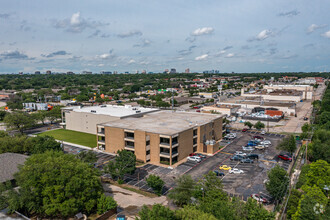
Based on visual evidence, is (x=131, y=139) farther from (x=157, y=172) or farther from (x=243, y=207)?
(x=243, y=207)

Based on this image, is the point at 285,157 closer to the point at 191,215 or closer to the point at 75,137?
the point at 191,215

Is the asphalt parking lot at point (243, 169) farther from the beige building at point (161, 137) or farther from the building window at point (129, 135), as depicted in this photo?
the building window at point (129, 135)

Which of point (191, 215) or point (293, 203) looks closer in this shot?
point (191, 215)

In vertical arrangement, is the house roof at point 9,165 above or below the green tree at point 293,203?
above

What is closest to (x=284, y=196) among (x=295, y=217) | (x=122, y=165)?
(x=295, y=217)

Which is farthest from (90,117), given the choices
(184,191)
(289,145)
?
(289,145)

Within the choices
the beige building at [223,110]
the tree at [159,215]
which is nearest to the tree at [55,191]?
the tree at [159,215]

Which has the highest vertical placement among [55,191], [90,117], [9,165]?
[90,117]
